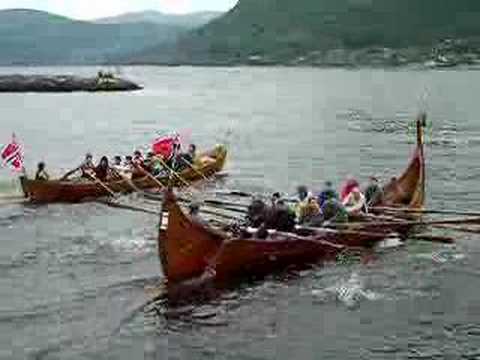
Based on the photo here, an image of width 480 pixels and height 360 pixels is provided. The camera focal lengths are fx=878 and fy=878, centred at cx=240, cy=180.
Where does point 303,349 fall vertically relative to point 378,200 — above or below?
below

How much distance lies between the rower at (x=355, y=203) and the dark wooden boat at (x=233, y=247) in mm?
960

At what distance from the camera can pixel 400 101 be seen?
124312 mm

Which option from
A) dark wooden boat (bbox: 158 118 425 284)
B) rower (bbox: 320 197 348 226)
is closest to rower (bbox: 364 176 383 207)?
dark wooden boat (bbox: 158 118 425 284)

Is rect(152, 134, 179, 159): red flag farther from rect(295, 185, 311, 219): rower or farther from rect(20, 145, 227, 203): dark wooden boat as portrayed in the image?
rect(295, 185, 311, 219): rower

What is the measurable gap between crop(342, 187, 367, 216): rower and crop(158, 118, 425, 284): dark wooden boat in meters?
0.96

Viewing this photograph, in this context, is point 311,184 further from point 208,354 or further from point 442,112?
point 442,112

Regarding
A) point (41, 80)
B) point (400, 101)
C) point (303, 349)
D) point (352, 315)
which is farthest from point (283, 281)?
point (41, 80)

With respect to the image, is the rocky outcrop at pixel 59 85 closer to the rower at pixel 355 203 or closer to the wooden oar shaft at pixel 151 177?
the wooden oar shaft at pixel 151 177

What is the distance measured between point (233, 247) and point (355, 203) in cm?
733

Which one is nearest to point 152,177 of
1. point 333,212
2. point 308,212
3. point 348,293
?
point 308,212

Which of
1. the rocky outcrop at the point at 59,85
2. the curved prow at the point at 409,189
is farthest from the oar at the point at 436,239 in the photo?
the rocky outcrop at the point at 59,85

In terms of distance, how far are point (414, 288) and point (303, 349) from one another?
5.79m

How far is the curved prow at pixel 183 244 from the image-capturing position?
992 inches

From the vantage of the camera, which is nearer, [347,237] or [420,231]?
[347,237]
